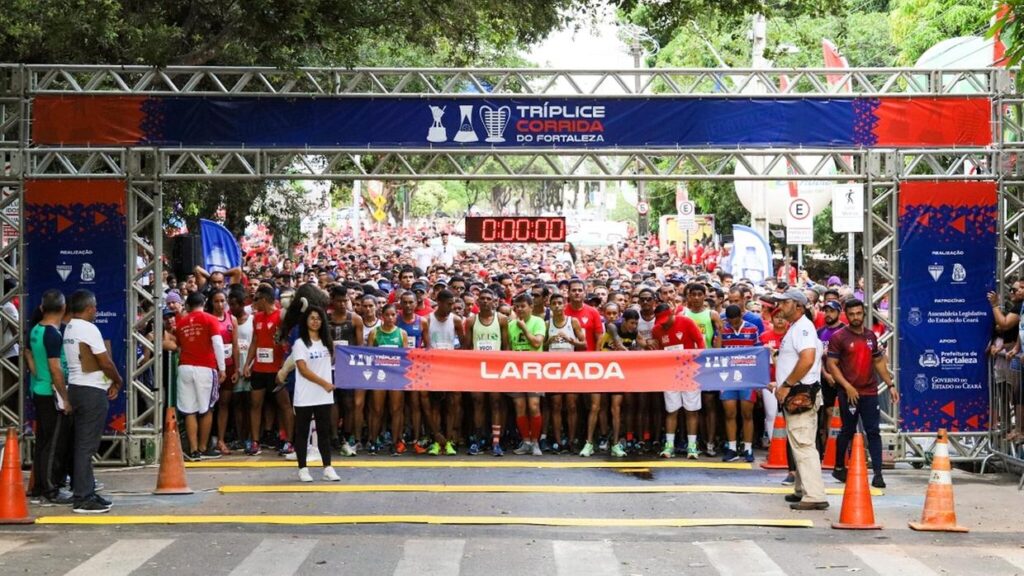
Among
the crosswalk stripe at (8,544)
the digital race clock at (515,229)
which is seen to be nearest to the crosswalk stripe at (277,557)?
the crosswalk stripe at (8,544)

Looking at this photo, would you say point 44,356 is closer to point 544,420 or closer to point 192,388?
point 192,388

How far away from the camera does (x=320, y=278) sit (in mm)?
21703

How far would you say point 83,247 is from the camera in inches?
620

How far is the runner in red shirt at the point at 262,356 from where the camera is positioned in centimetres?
1634

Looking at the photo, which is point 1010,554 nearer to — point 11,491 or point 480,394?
point 480,394

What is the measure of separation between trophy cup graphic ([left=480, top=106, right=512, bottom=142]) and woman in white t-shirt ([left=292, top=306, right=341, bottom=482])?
127 inches

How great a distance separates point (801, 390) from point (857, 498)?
1.27 meters

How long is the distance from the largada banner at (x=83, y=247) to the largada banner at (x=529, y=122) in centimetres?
60

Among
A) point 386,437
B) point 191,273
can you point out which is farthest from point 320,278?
point 386,437

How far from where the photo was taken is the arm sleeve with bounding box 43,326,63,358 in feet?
41.3

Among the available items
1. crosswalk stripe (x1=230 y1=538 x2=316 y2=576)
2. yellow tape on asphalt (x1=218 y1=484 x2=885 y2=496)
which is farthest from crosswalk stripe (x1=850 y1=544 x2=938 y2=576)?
crosswalk stripe (x1=230 y1=538 x2=316 y2=576)

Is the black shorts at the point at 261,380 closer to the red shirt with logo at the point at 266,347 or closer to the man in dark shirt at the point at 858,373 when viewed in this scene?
the red shirt with logo at the point at 266,347

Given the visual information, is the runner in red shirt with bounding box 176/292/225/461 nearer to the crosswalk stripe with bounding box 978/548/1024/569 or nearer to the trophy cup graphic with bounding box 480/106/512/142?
the trophy cup graphic with bounding box 480/106/512/142

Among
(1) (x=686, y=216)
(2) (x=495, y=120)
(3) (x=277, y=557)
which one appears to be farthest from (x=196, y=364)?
(1) (x=686, y=216)
